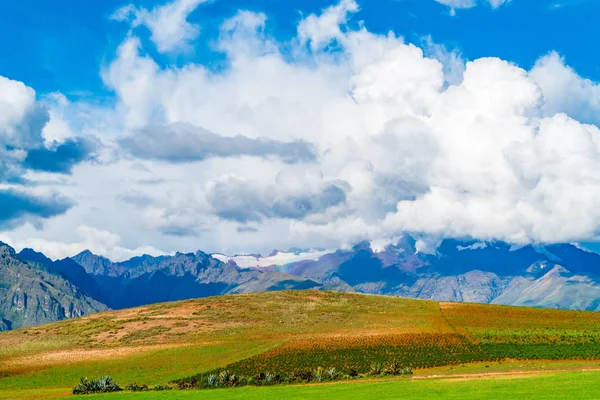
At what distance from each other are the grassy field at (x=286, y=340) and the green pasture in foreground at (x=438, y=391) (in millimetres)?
1209

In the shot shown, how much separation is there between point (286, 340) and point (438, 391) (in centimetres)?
6949

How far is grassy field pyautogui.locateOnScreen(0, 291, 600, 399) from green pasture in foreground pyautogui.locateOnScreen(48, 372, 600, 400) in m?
1.21

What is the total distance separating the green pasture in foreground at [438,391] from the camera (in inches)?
2058

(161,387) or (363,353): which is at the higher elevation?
(363,353)

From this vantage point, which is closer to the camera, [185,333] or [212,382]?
[212,382]

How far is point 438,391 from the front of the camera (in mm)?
57594

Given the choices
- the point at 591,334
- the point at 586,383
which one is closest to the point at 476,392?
the point at 586,383

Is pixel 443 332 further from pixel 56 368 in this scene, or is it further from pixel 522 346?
pixel 56 368

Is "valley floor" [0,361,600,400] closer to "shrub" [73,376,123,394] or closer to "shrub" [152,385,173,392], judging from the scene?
"shrub" [73,376,123,394]

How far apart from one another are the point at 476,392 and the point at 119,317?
128908 millimetres

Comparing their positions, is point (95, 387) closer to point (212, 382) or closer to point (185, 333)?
point (212, 382)

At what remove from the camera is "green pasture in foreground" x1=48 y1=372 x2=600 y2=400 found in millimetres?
52281

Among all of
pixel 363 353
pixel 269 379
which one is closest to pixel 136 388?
pixel 269 379


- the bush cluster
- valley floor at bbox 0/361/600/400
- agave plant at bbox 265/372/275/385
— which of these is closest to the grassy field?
valley floor at bbox 0/361/600/400
